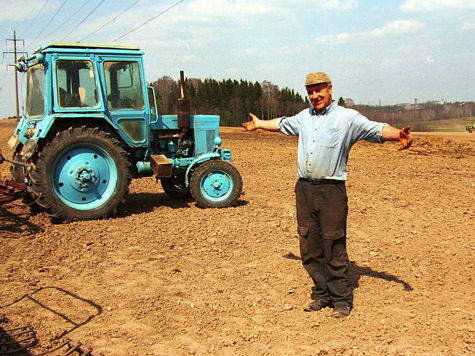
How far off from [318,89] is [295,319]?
1.88 meters

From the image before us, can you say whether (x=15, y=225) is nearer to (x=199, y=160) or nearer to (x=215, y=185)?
(x=199, y=160)

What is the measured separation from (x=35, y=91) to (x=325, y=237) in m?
5.46

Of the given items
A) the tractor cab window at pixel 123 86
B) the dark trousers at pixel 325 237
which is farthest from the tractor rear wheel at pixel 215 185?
the dark trousers at pixel 325 237

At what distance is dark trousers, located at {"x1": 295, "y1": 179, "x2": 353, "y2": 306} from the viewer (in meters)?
3.96

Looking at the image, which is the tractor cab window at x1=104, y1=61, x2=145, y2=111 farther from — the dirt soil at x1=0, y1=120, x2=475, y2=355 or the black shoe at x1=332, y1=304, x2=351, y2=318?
the black shoe at x1=332, y1=304, x2=351, y2=318

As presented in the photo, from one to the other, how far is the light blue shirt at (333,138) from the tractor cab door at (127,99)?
4.08 meters

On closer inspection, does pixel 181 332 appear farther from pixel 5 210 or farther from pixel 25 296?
pixel 5 210

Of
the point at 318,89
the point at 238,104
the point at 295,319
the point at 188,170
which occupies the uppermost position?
the point at 238,104

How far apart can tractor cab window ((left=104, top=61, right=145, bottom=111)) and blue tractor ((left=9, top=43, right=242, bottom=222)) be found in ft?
0.05

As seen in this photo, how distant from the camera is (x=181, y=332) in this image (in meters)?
3.81

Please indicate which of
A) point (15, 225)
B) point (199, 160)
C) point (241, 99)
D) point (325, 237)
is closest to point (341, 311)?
point (325, 237)

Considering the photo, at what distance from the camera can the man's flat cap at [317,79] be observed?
154 inches

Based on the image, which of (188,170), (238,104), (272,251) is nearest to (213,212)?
(188,170)

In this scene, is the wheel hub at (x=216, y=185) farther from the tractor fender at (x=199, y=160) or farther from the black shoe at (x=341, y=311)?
the black shoe at (x=341, y=311)
